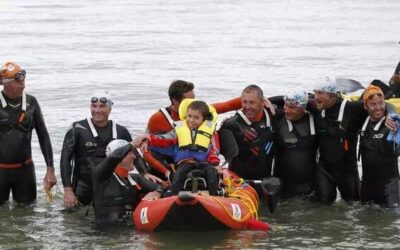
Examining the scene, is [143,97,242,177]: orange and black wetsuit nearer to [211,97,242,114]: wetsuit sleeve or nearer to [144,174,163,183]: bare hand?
[144,174,163,183]: bare hand

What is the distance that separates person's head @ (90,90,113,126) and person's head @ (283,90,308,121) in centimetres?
190

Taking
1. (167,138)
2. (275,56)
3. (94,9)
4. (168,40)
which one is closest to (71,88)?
(275,56)

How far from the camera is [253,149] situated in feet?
38.1

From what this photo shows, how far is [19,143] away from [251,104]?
2496mm

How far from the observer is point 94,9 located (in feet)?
153

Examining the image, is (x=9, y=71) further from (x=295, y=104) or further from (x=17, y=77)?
(x=295, y=104)

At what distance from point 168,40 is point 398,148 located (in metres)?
22.5

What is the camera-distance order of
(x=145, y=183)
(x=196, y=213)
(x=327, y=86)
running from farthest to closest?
(x=327, y=86)
(x=145, y=183)
(x=196, y=213)

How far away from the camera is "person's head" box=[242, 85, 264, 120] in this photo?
446 inches

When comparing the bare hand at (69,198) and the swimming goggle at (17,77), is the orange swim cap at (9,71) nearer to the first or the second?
the swimming goggle at (17,77)

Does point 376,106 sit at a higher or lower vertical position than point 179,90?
lower

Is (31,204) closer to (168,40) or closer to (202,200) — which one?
(202,200)

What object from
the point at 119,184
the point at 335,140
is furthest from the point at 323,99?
the point at 119,184

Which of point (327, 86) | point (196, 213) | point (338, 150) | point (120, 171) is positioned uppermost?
point (327, 86)
